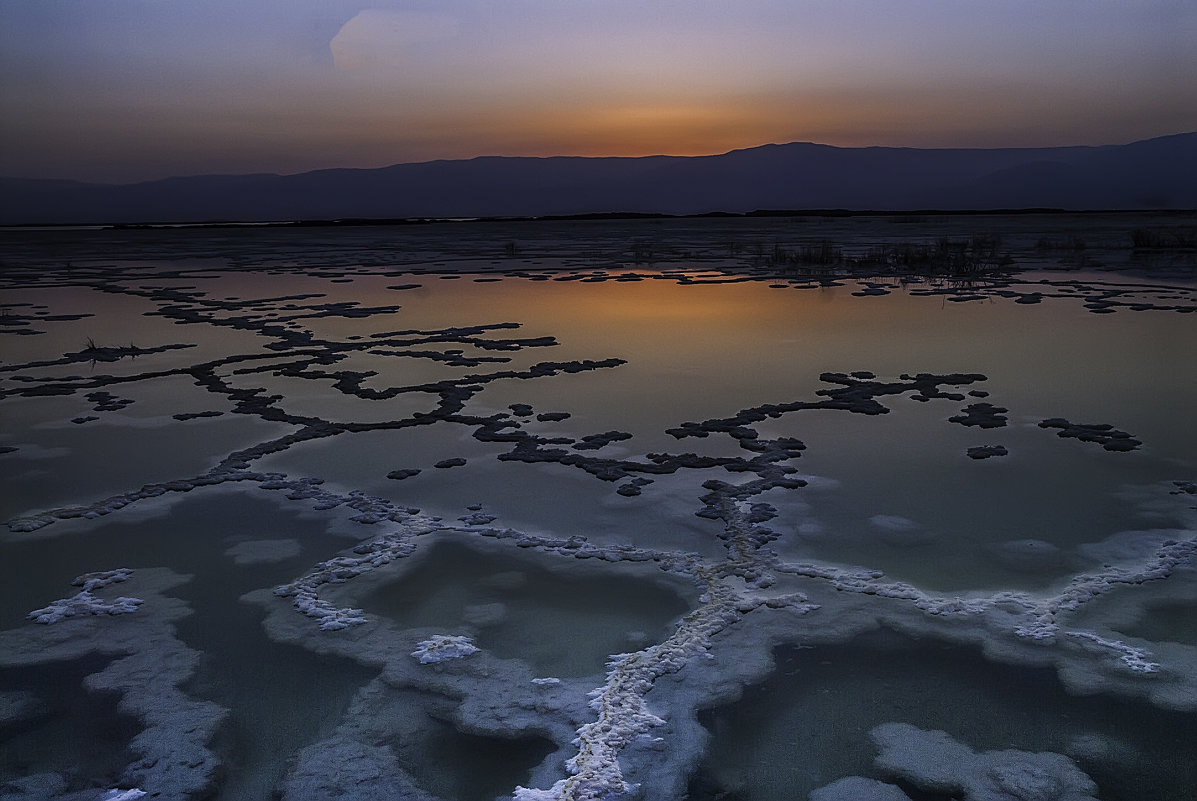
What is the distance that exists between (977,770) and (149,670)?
257 cm

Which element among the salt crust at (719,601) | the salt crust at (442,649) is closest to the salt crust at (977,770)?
the salt crust at (719,601)

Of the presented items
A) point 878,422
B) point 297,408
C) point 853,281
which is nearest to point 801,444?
point 878,422

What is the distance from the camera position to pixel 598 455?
4.87 metres

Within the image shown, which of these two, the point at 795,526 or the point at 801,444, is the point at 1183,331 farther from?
the point at 795,526

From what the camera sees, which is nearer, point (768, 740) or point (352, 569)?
point (768, 740)

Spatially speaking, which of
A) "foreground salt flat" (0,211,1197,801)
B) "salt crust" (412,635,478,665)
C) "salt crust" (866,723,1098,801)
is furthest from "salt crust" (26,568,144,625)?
"salt crust" (866,723,1098,801)

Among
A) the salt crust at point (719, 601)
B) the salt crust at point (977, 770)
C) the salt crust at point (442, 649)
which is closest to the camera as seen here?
the salt crust at point (977, 770)

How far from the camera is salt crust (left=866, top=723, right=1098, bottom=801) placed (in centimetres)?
206

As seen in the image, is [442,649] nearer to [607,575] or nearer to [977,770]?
[607,575]

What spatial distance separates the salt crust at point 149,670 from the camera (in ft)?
7.21

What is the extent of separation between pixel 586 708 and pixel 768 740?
0.54 metres

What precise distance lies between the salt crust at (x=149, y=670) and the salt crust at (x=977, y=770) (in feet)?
5.69

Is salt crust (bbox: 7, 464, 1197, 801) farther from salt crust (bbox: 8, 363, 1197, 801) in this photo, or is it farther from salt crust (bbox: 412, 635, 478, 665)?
salt crust (bbox: 412, 635, 478, 665)

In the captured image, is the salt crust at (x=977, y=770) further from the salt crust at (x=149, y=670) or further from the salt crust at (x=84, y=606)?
the salt crust at (x=84, y=606)
